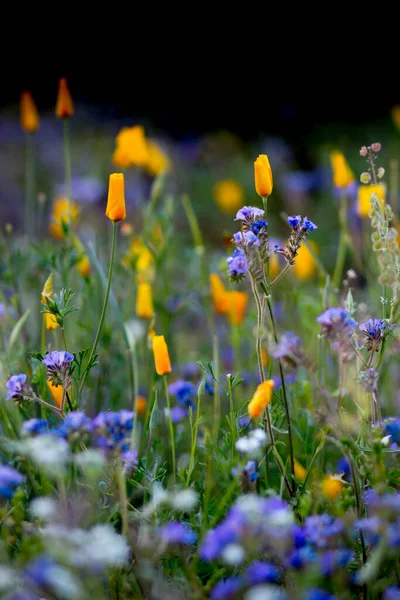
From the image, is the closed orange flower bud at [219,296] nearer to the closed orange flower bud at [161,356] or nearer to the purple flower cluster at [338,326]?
the closed orange flower bud at [161,356]

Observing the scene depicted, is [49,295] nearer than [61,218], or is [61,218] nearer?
[49,295]

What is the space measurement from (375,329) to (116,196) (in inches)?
22.1

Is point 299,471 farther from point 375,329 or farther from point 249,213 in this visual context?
point 249,213

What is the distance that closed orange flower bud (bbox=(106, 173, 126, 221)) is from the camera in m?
1.32

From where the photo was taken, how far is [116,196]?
135 cm

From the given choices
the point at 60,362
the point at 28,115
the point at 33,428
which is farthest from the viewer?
the point at 28,115

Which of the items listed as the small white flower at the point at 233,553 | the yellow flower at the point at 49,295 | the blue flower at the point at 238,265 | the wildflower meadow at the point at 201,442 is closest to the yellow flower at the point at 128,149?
the wildflower meadow at the point at 201,442

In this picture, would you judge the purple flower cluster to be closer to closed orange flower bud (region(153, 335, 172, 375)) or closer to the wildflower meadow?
the wildflower meadow

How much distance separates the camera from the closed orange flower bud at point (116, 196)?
52.1 inches

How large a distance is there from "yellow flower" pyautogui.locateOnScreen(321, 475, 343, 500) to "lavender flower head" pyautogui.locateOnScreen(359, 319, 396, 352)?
26cm

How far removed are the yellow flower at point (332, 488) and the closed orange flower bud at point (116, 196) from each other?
2.12ft

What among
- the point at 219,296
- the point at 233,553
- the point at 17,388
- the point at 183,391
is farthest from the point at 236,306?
the point at 233,553

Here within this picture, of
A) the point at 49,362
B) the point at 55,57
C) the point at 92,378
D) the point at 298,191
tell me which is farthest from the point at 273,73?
the point at 49,362

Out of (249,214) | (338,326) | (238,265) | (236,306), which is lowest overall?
(338,326)
